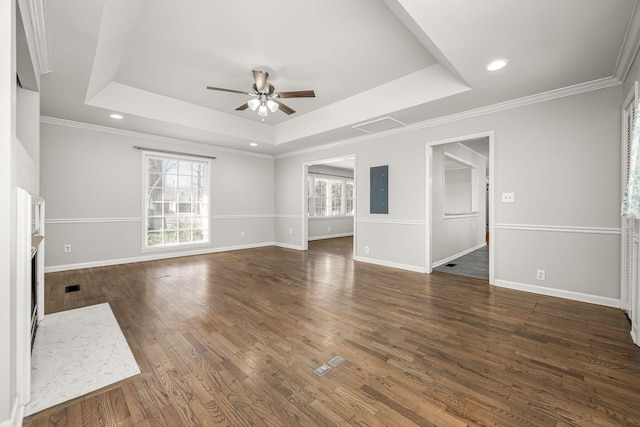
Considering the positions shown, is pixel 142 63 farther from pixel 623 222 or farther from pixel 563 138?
pixel 623 222

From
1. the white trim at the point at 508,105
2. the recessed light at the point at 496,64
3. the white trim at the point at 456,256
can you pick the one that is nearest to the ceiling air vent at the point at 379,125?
the white trim at the point at 508,105

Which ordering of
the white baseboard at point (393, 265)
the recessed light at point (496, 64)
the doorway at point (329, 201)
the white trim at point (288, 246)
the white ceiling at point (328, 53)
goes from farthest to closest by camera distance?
the doorway at point (329, 201), the white trim at point (288, 246), the white baseboard at point (393, 265), the recessed light at point (496, 64), the white ceiling at point (328, 53)

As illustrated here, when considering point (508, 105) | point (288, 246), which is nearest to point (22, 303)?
point (508, 105)

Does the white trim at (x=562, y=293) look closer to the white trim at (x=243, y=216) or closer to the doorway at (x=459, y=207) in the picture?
the doorway at (x=459, y=207)

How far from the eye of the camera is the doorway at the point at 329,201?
29.0 feet

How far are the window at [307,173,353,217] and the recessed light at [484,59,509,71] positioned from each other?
623 cm

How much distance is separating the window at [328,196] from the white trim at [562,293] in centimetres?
595

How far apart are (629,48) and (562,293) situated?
2.59 metres

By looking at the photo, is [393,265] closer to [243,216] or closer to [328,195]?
[243,216]

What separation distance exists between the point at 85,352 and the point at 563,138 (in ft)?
17.3

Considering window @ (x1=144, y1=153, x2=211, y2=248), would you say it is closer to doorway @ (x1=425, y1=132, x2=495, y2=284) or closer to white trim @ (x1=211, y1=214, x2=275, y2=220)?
white trim @ (x1=211, y1=214, x2=275, y2=220)

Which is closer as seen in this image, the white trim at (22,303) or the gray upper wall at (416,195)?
the white trim at (22,303)

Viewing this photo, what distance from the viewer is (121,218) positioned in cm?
503

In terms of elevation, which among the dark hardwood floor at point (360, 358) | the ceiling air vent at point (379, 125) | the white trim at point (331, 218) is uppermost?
the ceiling air vent at point (379, 125)
